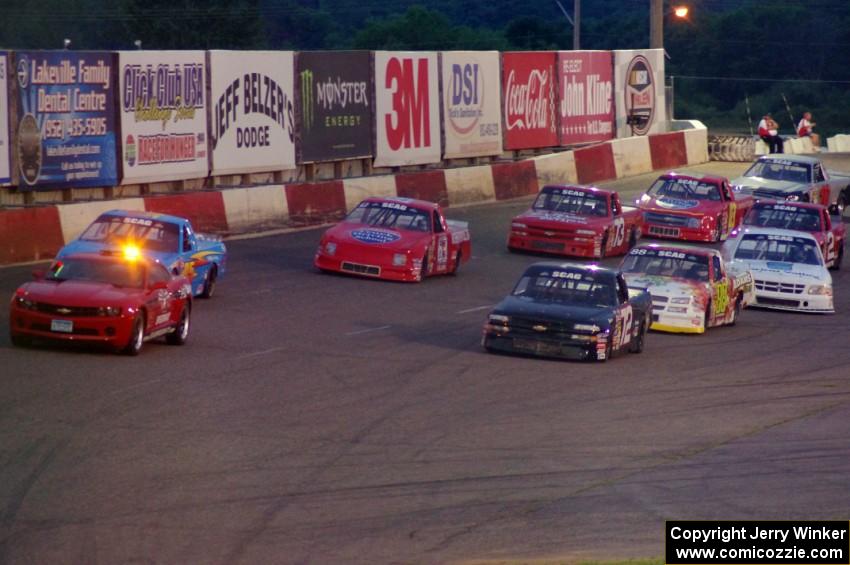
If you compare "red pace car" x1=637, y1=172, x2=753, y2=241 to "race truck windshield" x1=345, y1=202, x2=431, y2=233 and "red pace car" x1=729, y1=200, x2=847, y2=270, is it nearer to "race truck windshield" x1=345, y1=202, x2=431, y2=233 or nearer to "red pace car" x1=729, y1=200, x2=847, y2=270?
"red pace car" x1=729, y1=200, x2=847, y2=270

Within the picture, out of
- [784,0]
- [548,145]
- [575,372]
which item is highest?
[784,0]

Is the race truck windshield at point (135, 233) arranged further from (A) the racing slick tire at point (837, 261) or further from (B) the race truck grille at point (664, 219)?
(A) the racing slick tire at point (837, 261)

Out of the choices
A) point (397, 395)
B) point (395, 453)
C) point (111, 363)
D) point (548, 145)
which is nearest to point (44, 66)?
point (111, 363)

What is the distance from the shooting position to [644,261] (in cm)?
2417

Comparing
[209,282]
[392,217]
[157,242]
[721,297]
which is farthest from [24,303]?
[721,297]

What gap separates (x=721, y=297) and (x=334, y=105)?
13349 mm

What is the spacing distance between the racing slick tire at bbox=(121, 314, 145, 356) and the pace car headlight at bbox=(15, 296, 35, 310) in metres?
1.13

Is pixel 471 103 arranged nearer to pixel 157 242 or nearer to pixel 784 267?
pixel 784 267

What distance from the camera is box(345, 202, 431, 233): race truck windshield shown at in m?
26.7

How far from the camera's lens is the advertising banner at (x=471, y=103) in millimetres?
38719

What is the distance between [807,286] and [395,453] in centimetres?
1393

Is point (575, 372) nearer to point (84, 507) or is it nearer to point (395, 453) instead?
point (395, 453)

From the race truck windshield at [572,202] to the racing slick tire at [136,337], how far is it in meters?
14.2

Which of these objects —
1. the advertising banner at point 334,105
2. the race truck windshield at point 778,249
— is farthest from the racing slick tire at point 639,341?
the advertising banner at point 334,105
